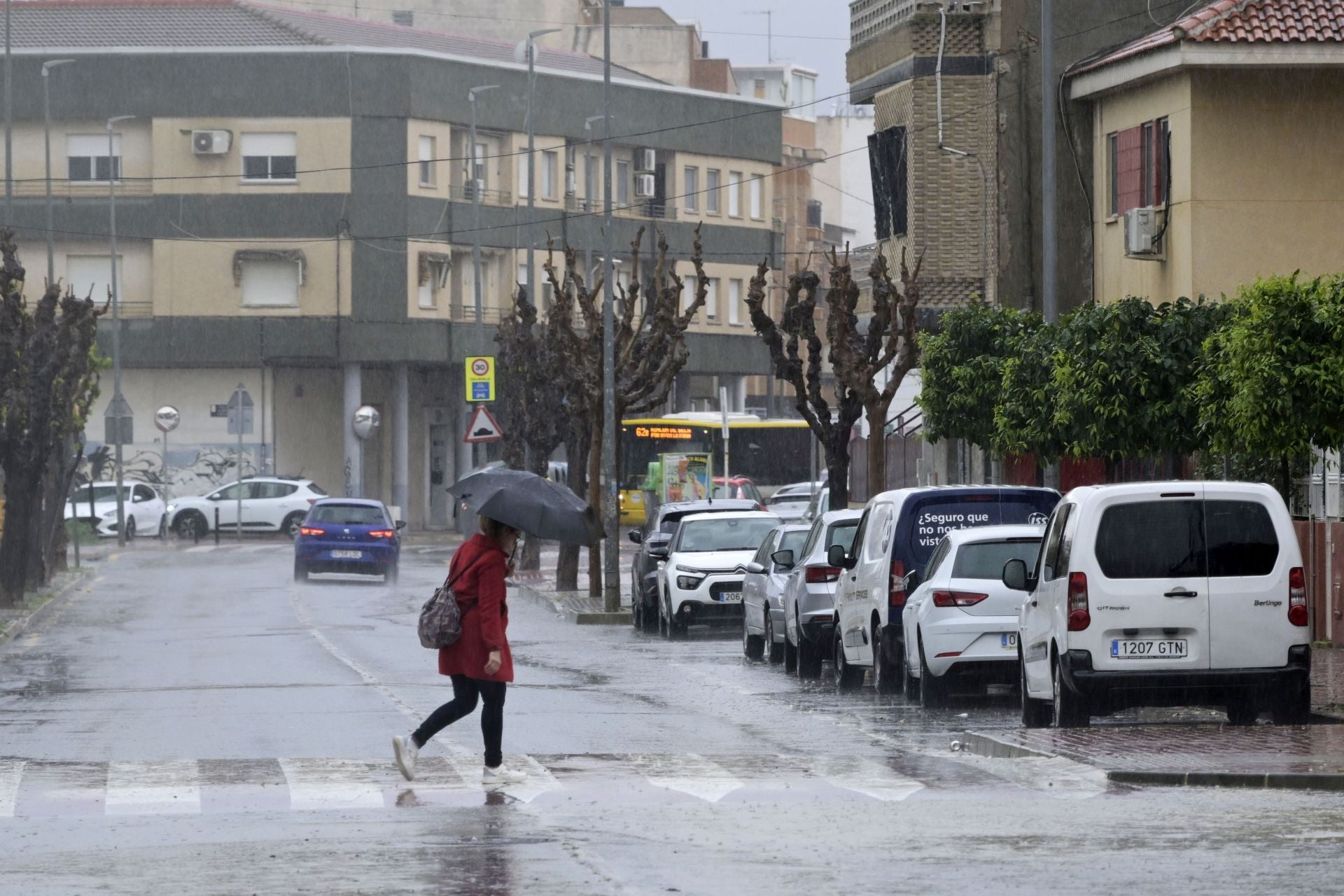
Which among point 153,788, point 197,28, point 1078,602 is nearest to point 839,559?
point 1078,602

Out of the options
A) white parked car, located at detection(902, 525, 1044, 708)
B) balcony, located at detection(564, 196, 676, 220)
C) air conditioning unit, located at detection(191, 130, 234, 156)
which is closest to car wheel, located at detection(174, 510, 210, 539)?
air conditioning unit, located at detection(191, 130, 234, 156)

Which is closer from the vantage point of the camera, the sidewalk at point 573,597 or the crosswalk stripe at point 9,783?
the crosswalk stripe at point 9,783

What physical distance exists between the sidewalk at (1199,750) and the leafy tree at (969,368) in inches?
582

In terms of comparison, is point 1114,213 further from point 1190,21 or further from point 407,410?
point 407,410

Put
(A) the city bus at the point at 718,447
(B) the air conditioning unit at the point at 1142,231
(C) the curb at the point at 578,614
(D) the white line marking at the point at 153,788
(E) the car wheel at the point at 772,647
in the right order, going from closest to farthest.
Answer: (D) the white line marking at the point at 153,788
(E) the car wheel at the point at 772,647
(B) the air conditioning unit at the point at 1142,231
(C) the curb at the point at 578,614
(A) the city bus at the point at 718,447

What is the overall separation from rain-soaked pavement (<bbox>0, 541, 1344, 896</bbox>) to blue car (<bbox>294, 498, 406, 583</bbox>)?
2095cm

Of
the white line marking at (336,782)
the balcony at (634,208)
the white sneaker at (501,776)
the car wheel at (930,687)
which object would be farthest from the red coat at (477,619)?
the balcony at (634,208)

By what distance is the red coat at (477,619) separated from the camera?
1396cm

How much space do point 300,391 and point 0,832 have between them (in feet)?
211

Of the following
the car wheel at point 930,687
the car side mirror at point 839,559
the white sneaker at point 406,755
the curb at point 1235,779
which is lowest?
the car wheel at point 930,687

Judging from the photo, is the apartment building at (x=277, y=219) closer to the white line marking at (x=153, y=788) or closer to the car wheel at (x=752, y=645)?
the car wheel at (x=752, y=645)

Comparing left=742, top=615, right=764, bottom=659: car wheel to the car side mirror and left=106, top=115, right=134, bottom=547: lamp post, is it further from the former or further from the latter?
left=106, top=115, right=134, bottom=547: lamp post

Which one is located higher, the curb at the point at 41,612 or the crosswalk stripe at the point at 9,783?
the crosswalk stripe at the point at 9,783

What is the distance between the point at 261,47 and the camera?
73.1m
